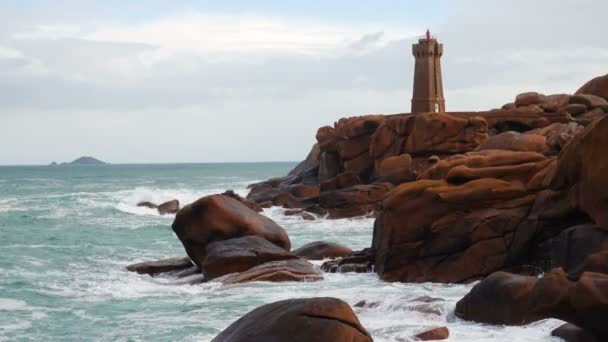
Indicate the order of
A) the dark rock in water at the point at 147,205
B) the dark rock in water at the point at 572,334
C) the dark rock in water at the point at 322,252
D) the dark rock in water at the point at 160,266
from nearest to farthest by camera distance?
the dark rock in water at the point at 572,334, the dark rock in water at the point at 160,266, the dark rock in water at the point at 322,252, the dark rock in water at the point at 147,205

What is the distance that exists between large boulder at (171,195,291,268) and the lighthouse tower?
36.6 meters

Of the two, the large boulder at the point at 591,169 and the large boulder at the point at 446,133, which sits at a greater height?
the large boulder at the point at 446,133

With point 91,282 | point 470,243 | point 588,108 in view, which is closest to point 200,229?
point 91,282

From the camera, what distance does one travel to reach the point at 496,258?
2077 centimetres

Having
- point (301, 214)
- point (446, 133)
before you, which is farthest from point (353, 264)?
point (446, 133)

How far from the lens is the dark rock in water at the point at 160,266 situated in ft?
80.8

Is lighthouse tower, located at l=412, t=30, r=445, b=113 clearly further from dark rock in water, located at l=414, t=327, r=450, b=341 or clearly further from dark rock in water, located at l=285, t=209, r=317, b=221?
dark rock in water, located at l=414, t=327, r=450, b=341

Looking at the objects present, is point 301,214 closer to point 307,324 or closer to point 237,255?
point 237,255

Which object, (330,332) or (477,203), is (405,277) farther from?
(330,332)

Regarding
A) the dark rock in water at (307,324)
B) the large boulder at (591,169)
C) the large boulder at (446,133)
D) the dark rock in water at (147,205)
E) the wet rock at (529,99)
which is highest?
the wet rock at (529,99)

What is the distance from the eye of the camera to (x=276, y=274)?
21.7 meters

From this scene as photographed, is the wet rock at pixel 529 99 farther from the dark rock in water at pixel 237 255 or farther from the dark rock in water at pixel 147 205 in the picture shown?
the dark rock in water at pixel 237 255

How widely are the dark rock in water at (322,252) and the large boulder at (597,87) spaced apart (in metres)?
27.5

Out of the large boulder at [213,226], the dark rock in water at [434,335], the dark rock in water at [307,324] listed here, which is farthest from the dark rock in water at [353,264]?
the dark rock in water at [307,324]
